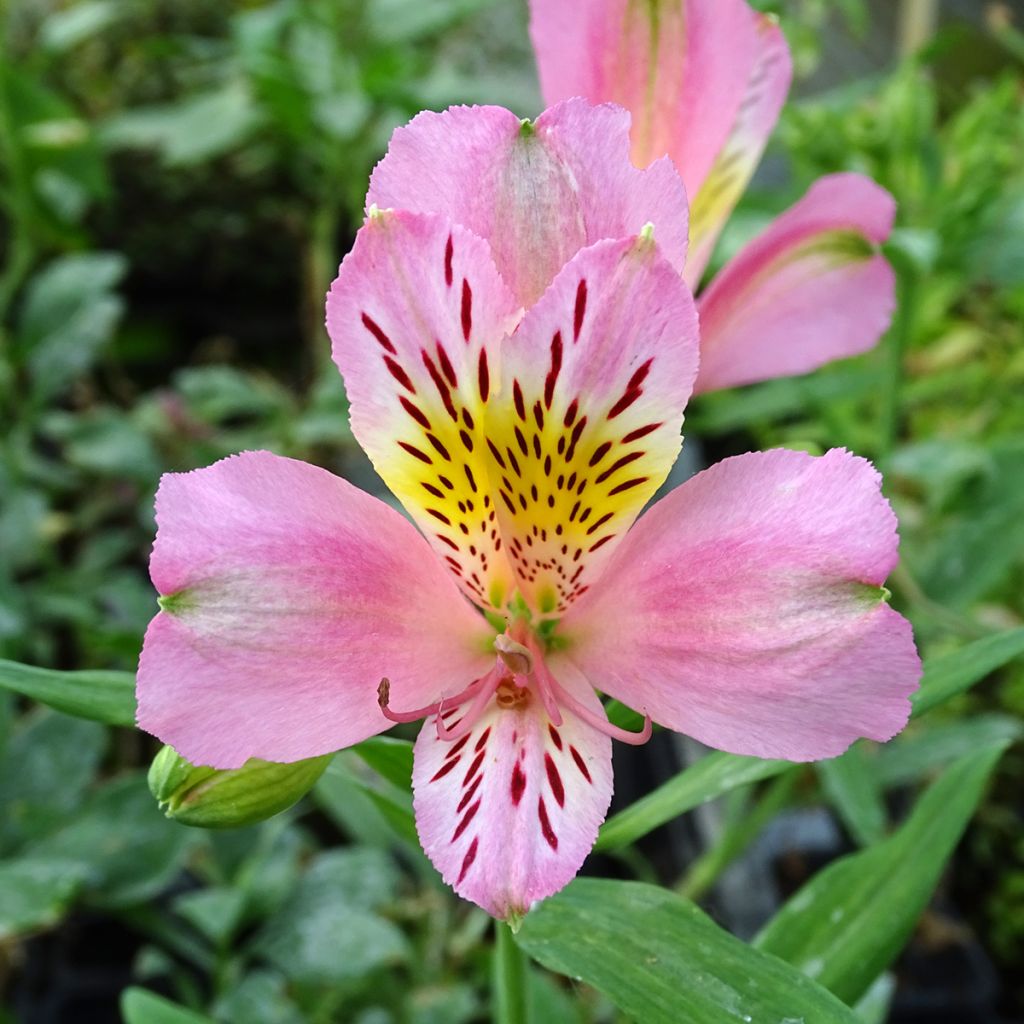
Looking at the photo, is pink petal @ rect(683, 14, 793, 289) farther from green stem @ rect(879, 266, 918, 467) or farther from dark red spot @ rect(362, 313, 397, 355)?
green stem @ rect(879, 266, 918, 467)

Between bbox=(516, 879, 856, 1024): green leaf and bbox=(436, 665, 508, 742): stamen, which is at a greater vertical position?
bbox=(436, 665, 508, 742): stamen

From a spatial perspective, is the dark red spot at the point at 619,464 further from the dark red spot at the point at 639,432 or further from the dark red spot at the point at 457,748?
the dark red spot at the point at 457,748

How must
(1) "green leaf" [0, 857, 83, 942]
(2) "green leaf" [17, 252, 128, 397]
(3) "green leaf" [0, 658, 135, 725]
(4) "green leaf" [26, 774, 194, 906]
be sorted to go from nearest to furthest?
1. (3) "green leaf" [0, 658, 135, 725]
2. (1) "green leaf" [0, 857, 83, 942]
3. (4) "green leaf" [26, 774, 194, 906]
4. (2) "green leaf" [17, 252, 128, 397]

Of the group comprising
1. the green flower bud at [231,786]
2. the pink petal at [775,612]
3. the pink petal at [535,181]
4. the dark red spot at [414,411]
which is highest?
the pink petal at [535,181]

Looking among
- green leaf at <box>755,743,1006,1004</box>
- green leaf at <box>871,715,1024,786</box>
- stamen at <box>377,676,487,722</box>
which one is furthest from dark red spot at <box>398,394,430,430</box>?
green leaf at <box>871,715,1024,786</box>

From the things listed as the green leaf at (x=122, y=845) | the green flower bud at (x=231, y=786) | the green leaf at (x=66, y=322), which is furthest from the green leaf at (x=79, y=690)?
the green leaf at (x=66, y=322)

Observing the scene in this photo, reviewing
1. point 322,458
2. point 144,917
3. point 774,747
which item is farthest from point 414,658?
point 322,458

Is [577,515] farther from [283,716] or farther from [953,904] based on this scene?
[953,904]
